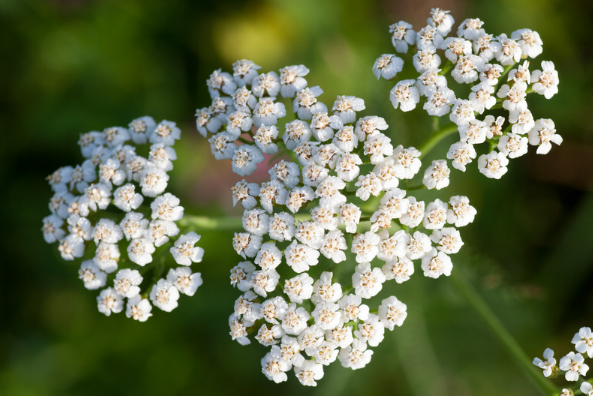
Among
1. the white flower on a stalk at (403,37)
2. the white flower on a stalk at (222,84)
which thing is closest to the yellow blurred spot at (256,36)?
the white flower on a stalk at (222,84)

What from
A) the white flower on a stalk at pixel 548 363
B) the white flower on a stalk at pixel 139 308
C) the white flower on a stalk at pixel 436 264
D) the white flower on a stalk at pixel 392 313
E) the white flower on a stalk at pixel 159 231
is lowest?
the white flower on a stalk at pixel 548 363

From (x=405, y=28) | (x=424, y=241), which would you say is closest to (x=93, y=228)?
(x=424, y=241)

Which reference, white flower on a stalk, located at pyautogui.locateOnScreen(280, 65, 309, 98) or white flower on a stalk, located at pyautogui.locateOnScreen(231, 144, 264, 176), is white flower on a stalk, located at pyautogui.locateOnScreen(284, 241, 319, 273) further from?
white flower on a stalk, located at pyautogui.locateOnScreen(280, 65, 309, 98)

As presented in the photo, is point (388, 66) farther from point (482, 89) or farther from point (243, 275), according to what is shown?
point (243, 275)

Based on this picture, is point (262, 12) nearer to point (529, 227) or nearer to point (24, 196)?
point (24, 196)

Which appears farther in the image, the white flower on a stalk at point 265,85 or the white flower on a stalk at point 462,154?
the white flower on a stalk at point 265,85

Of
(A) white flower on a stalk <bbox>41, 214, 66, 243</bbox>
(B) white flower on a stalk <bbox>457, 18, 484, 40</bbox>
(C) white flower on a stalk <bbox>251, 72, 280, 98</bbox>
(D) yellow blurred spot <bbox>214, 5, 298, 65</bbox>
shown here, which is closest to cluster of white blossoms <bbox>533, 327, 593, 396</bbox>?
(B) white flower on a stalk <bbox>457, 18, 484, 40</bbox>

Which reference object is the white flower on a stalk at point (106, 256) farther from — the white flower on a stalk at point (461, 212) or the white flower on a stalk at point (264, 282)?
the white flower on a stalk at point (461, 212)
